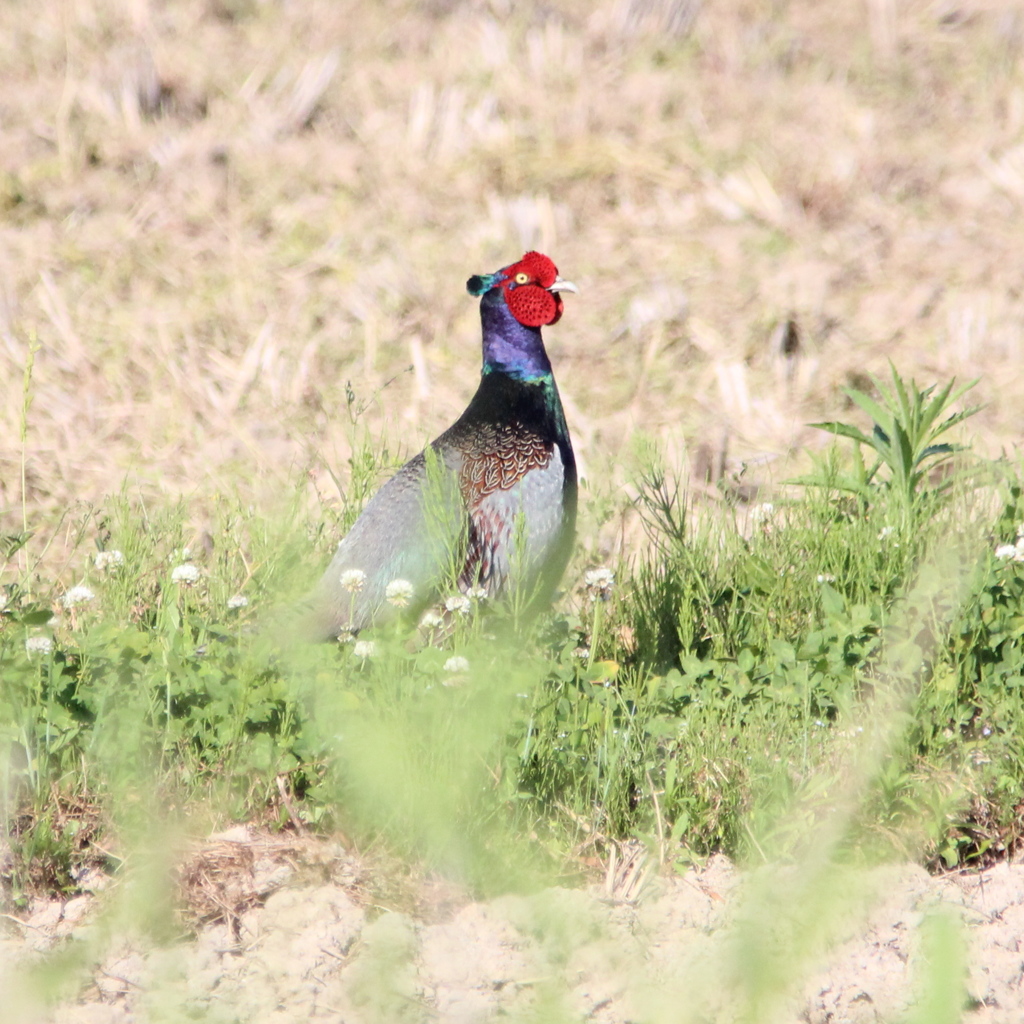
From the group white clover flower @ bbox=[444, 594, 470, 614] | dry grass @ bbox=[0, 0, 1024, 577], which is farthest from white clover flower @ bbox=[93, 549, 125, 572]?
A: dry grass @ bbox=[0, 0, 1024, 577]

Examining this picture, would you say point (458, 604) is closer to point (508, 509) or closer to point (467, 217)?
point (508, 509)

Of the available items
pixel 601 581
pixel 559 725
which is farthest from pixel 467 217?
pixel 559 725

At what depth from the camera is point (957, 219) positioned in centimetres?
677

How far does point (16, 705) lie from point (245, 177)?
14.2 ft

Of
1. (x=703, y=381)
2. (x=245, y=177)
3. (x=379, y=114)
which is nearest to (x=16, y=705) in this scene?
(x=703, y=381)

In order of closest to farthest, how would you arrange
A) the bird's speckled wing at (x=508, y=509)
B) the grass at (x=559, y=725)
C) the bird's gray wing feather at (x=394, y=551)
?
1. the grass at (x=559, y=725)
2. the bird's gray wing feather at (x=394, y=551)
3. the bird's speckled wing at (x=508, y=509)

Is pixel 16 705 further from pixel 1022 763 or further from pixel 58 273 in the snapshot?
pixel 58 273

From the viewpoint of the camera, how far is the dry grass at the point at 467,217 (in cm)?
579

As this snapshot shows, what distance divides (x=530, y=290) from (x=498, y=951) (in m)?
2.25

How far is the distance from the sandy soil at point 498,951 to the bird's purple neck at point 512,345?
187 cm

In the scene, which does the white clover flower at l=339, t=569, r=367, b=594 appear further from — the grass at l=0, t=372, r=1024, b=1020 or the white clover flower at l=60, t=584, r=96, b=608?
the white clover flower at l=60, t=584, r=96, b=608

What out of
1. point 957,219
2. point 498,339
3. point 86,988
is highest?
point 957,219

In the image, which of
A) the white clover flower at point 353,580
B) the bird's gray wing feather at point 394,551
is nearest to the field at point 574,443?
the bird's gray wing feather at point 394,551

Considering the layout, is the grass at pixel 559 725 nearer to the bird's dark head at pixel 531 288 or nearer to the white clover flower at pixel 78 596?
the white clover flower at pixel 78 596
